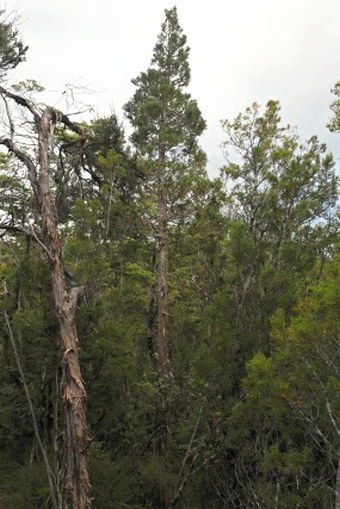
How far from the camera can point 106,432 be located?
336 inches

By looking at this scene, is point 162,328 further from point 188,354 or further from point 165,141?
point 165,141

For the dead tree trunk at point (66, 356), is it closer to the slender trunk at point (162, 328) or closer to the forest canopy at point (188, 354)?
the forest canopy at point (188, 354)

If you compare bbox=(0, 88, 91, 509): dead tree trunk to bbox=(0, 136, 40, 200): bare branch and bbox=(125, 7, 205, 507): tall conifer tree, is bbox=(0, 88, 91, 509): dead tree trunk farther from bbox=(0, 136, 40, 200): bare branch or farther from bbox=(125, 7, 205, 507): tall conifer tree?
bbox=(125, 7, 205, 507): tall conifer tree

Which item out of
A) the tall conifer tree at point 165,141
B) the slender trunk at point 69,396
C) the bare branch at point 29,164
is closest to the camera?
the slender trunk at point 69,396

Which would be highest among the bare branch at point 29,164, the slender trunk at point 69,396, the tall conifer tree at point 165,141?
the tall conifer tree at point 165,141

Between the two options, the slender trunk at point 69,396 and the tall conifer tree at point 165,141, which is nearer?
the slender trunk at point 69,396

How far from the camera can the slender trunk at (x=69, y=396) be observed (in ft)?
17.2

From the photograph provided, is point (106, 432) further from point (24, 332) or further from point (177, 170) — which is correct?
Answer: point (177, 170)

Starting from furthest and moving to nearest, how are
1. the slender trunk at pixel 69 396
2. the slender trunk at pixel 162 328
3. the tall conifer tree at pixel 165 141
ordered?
1. the tall conifer tree at pixel 165 141
2. the slender trunk at pixel 162 328
3. the slender trunk at pixel 69 396

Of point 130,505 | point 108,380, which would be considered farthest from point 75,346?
point 130,505

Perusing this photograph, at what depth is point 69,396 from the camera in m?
5.41

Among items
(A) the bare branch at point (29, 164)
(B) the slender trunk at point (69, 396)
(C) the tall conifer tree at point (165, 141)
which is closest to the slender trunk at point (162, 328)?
(C) the tall conifer tree at point (165, 141)

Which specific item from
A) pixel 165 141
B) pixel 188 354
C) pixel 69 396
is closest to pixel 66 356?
pixel 69 396

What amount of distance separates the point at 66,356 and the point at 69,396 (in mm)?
450
